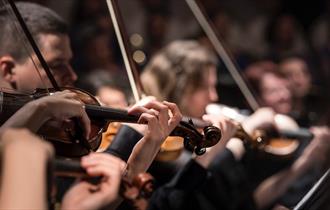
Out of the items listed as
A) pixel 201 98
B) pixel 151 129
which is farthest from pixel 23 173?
pixel 201 98

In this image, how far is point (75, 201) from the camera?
1.06 meters

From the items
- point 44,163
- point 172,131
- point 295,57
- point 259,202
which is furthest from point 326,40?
point 44,163

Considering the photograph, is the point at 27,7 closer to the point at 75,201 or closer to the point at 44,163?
the point at 75,201

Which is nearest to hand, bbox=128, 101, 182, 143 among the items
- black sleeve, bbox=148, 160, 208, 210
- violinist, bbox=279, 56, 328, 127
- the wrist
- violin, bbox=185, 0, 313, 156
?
the wrist

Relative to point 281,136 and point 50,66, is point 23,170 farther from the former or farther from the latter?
point 281,136

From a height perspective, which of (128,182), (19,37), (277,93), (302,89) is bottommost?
(302,89)

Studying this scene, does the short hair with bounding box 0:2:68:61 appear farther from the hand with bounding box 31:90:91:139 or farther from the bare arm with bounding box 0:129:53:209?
the bare arm with bounding box 0:129:53:209

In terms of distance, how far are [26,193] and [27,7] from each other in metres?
0.70

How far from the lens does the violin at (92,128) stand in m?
0.98

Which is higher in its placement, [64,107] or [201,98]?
[64,107]

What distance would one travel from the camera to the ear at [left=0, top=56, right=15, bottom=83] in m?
1.18

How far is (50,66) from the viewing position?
120cm

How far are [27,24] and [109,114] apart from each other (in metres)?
0.33

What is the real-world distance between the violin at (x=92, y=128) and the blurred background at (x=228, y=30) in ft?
4.71
